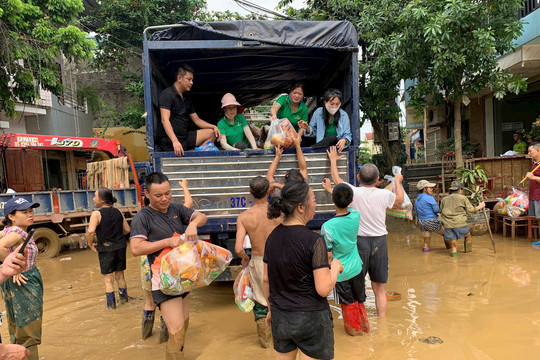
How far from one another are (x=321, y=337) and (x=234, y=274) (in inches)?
86.3

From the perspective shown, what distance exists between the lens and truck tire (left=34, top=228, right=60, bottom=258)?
7.84m

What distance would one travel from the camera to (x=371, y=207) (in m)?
3.68

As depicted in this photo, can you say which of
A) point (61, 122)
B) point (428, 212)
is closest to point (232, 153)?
point (428, 212)

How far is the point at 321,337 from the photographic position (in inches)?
84.2

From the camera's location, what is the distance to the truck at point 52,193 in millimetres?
7758

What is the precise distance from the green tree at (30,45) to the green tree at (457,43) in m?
7.72

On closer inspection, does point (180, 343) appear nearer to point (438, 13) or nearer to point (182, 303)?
point (182, 303)

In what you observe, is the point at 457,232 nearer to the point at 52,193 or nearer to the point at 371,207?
the point at 371,207

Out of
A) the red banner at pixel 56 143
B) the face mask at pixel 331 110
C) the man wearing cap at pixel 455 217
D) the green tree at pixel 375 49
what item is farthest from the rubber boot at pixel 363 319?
the red banner at pixel 56 143

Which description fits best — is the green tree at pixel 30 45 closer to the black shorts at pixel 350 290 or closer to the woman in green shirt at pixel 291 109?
the woman in green shirt at pixel 291 109

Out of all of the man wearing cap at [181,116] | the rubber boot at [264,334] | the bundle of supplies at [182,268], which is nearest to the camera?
the bundle of supplies at [182,268]

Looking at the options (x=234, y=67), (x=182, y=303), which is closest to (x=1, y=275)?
(x=182, y=303)

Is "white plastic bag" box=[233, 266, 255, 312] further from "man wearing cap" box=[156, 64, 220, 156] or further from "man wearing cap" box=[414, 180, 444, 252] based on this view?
"man wearing cap" box=[414, 180, 444, 252]

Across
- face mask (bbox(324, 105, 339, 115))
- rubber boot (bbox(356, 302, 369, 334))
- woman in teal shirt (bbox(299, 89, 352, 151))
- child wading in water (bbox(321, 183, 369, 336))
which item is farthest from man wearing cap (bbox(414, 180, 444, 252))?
child wading in water (bbox(321, 183, 369, 336))
